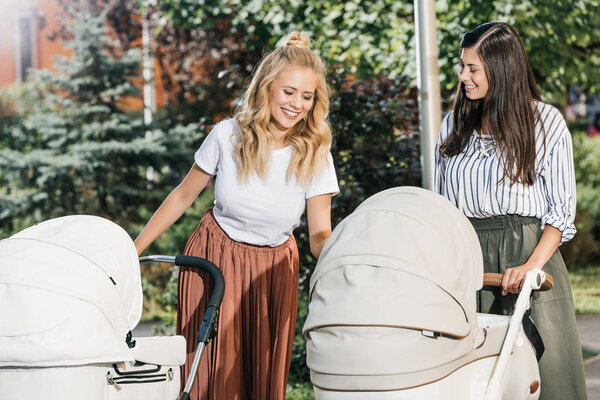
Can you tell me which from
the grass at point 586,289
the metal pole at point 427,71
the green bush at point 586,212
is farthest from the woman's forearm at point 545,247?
the green bush at point 586,212

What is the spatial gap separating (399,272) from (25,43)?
17.5m

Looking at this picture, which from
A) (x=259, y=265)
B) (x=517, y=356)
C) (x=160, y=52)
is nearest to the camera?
(x=517, y=356)

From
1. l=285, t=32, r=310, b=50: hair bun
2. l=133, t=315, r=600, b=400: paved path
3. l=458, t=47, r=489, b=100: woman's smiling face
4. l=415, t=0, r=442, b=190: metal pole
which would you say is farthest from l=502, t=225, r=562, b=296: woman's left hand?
l=133, t=315, r=600, b=400: paved path

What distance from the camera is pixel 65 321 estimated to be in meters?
2.81

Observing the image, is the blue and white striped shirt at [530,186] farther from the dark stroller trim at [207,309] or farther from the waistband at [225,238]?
the dark stroller trim at [207,309]

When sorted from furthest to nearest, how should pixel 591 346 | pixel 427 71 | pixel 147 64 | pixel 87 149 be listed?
pixel 147 64, pixel 87 149, pixel 591 346, pixel 427 71

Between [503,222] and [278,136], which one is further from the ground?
[278,136]

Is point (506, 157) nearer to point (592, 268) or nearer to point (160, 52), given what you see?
point (592, 268)

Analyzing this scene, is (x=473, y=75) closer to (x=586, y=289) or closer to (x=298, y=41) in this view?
(x=298, y=41)

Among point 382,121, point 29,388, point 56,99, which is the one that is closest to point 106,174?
point 56,99

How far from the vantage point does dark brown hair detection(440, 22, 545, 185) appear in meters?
3.40

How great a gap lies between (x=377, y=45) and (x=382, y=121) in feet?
7.40

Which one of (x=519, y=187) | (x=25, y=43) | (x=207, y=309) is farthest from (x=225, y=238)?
(x=25, y=43)

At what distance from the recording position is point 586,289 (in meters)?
12.0
